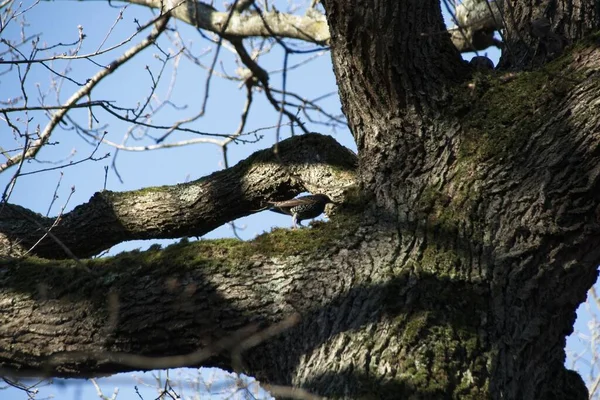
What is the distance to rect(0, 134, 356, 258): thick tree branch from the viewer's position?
362 centimetres

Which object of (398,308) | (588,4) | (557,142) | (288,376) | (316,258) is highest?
(588,4)

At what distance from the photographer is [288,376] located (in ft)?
8.77

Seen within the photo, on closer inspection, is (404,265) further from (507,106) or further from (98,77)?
Result: (98,77)

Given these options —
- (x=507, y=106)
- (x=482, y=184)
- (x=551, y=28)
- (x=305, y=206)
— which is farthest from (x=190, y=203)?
(x=551, y=28)

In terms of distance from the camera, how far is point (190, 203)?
3656mm

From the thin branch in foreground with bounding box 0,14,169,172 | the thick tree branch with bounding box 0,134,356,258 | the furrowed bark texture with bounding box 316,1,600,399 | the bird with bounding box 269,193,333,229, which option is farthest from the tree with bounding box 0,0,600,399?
the thin branch in foreground with bounding box 0,14,169,172

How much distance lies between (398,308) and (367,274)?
213 mm

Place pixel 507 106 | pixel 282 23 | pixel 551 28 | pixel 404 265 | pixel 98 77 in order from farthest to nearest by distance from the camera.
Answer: pixel 282 23, pixel 98 77, pixel 551 28, pixel 507 106, pixel 404 265

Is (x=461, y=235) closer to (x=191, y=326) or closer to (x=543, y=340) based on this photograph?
(x=543, y=340)

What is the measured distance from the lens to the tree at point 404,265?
2.56m

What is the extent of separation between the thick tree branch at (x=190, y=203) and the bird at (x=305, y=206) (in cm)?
9

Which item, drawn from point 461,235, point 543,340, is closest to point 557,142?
point 461,235

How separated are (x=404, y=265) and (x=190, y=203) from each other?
1.38m

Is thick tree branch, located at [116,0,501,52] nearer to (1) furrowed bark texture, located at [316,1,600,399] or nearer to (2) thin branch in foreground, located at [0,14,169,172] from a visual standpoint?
(2) thin branch in foreground, located at [0,14,169,172]
